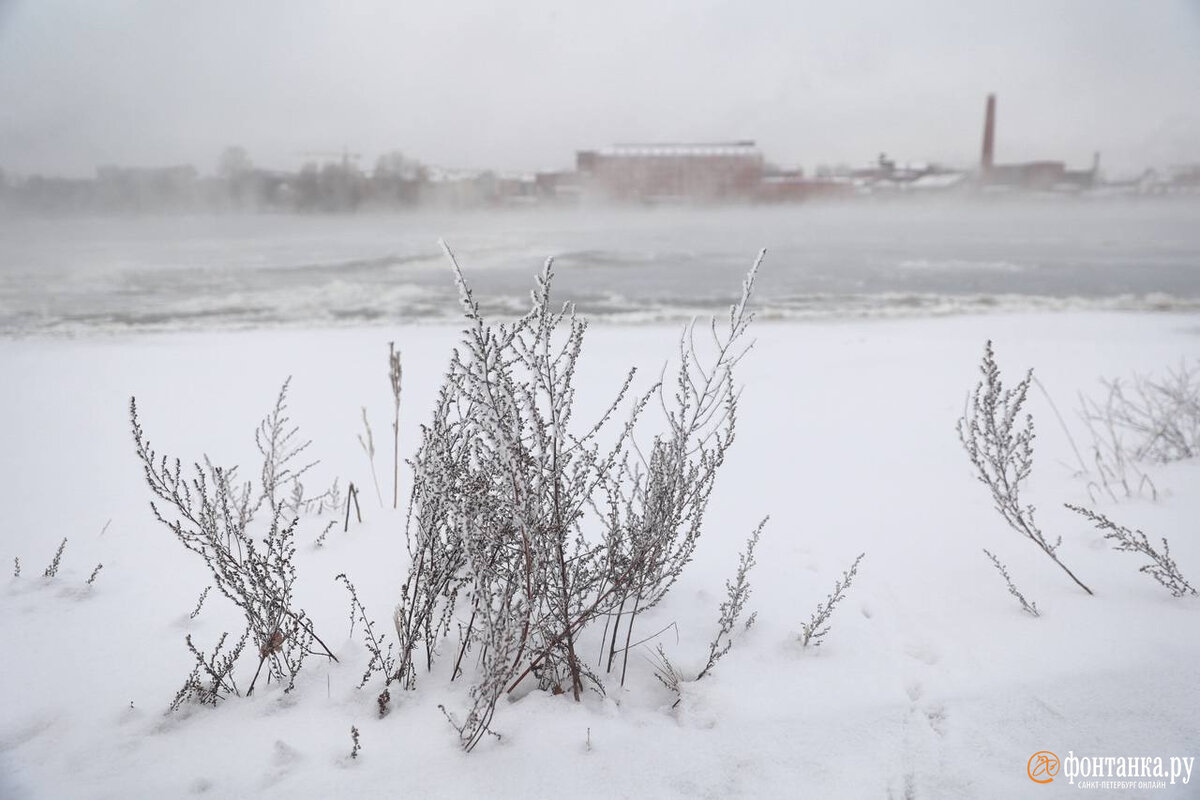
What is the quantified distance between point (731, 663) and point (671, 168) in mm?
40595

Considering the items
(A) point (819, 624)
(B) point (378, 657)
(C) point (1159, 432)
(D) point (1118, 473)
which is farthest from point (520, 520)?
(C) point (1159, 432)

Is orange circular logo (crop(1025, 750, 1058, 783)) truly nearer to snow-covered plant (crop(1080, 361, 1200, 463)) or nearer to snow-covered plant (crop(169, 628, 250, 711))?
snow-covered plant (crop(169, 628, 250, 711))

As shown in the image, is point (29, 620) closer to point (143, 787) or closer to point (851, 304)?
point (143, 787)

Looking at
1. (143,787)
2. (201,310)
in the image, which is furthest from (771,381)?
(201,310)

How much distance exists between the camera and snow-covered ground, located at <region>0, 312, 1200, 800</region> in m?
1.64

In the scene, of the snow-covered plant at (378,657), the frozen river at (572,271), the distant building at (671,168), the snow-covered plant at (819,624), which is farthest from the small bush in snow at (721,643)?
the distant building at (671,168)

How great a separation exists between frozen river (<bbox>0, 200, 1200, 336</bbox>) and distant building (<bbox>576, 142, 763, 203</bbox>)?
619 cm

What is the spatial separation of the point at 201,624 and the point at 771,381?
5087 mm

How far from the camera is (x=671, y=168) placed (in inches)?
1570

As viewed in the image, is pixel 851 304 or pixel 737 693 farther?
pixel 851 304

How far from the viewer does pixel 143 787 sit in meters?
1.60

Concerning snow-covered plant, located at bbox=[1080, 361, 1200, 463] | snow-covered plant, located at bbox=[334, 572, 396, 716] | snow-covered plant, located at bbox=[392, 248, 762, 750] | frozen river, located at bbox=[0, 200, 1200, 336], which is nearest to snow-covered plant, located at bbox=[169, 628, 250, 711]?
snow-covered plant, located at bbox=[334, 572, 396, 716]

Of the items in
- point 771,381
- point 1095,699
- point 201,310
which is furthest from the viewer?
point 201,310

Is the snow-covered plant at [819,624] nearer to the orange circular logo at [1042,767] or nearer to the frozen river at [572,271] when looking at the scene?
the orange circular logo at [1042,767]
